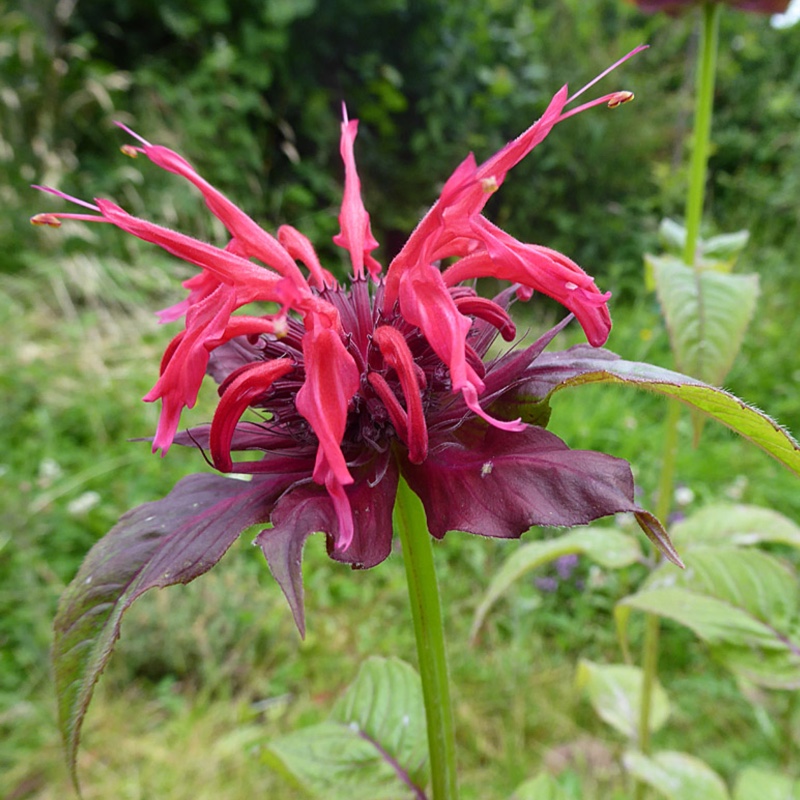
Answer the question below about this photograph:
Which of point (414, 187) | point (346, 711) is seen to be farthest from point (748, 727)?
point (414, 187)

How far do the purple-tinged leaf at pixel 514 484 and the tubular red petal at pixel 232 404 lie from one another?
4.4 inches

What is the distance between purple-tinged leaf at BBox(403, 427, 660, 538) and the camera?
0.37m

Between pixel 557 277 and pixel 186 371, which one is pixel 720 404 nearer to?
pixel 557 277

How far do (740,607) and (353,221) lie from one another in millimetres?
579

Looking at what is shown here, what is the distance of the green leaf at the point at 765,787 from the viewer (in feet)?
2.65

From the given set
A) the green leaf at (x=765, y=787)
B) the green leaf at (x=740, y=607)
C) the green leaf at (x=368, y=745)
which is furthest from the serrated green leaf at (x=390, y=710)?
the green leaf at (x=765, y=787)

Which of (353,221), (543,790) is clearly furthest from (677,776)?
(353,221)

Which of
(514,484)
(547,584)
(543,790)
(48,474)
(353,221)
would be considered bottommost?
(48,474)

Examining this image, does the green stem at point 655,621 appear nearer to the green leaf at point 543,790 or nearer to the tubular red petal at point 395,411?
the green leaf at point 543,790

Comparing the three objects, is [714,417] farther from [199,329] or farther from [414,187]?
[414,187]

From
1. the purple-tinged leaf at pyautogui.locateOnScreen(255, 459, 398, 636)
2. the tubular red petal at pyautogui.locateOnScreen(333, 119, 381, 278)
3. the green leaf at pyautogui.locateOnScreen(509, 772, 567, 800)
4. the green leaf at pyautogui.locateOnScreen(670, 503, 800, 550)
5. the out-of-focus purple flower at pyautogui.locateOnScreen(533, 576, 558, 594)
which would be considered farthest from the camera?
the out-of-focus purple flower at pyautogui.locateOnScreen(533, 576, 558, 594)

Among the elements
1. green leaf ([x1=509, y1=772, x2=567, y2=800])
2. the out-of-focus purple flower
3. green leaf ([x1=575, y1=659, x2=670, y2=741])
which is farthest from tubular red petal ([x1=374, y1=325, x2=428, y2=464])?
the out-of-focus purple flower

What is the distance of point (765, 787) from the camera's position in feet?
2.70

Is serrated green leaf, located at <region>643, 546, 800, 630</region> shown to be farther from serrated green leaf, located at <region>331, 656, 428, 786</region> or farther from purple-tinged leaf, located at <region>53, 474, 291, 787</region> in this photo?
purple-tinged leaf, located at <region>53, 474, 291, 787</region>
